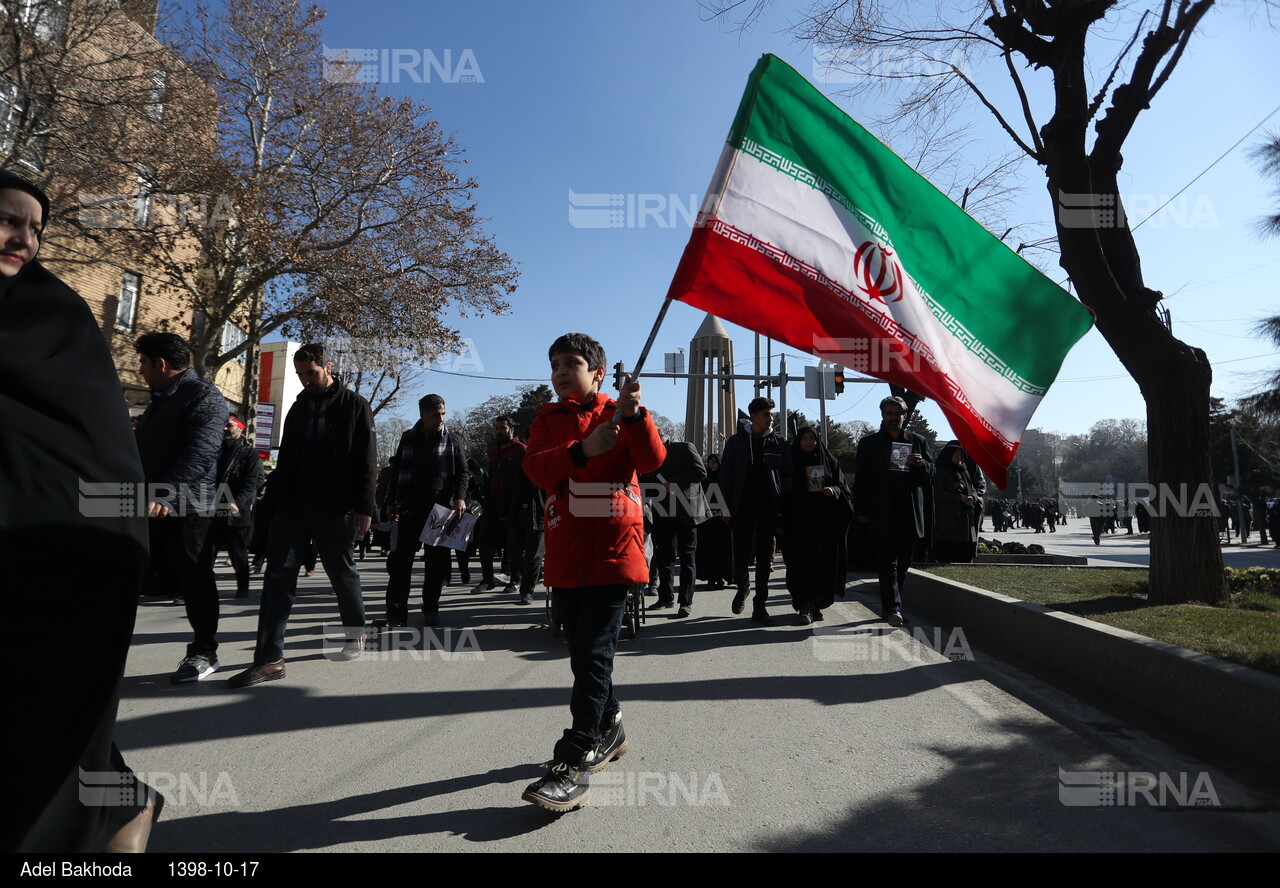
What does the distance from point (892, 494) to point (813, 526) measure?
0.83 m

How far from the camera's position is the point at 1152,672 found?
4199 mm

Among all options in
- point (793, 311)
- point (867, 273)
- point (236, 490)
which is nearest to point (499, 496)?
point (236, 490)

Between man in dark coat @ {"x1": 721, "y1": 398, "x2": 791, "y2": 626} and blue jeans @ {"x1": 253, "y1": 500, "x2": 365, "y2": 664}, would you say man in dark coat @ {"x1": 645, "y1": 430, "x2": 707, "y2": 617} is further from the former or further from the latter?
blue jeans @ {"x1": 253, "y1": 500, "x2": 365, "y2": 664}

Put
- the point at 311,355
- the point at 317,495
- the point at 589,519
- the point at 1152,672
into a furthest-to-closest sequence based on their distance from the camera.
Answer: the point at 311,355
the point at 317,495
the point at 1152,672
the point at 589,519

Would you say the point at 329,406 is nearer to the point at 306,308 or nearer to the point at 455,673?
the point at 455,673

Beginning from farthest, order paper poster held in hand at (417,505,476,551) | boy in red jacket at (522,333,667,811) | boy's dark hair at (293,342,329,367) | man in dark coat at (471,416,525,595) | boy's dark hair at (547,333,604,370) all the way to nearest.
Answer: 1. man in dark coat at (471,416,525,595)
2. paper poster held in hand at (417,505,476,551)
3. boy's dark hair at (293,342,329,367)
4. boy's dark hair at (547,333,604,370)
5. boy in red jacket at (522,333,667,811)

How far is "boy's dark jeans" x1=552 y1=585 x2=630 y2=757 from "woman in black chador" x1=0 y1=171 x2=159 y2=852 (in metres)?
1.47

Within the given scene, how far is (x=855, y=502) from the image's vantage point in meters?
7.71

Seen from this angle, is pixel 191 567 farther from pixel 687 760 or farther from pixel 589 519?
pixel 687 760

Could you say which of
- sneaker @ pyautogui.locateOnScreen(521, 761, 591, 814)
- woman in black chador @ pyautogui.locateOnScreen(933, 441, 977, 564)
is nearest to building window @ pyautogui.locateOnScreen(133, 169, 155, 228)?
woman in black chador @ pyautogui.locateOnScreen(933, 441, 977, 564)

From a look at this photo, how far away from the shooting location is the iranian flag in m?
3.49

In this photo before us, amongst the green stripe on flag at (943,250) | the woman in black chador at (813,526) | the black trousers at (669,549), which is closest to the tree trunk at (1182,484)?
the woman in black chador at (813,526)
